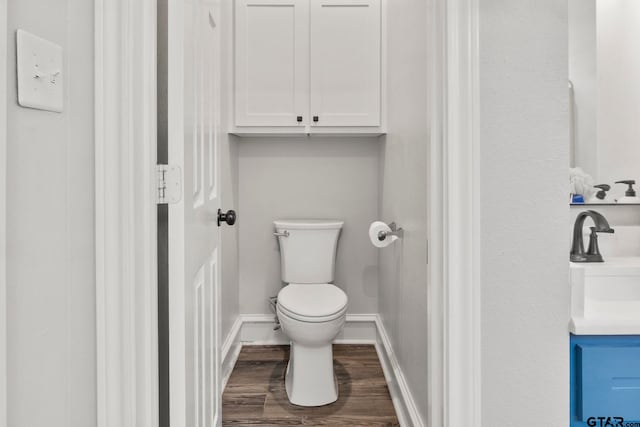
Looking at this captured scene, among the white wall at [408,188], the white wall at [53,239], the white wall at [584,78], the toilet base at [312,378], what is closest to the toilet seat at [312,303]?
the toilet base at [312,378]

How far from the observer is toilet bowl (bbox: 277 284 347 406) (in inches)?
83.9

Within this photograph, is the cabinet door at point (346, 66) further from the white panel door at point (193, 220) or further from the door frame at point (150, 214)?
the door frame at point (150, 214)

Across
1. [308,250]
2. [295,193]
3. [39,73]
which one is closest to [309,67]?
[295,193]

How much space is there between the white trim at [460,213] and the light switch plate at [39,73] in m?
0.76

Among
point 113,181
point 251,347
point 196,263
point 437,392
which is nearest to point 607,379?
point 437,392

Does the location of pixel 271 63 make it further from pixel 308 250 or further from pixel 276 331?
pixel 276 331

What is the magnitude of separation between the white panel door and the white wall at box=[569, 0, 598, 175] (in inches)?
49.3

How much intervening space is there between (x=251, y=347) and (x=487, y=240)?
2.23 meters

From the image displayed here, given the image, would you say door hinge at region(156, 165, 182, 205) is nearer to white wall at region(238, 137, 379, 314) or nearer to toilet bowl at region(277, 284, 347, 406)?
toilet bowl at region(277, 284, 347, 406)

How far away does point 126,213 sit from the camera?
919mm

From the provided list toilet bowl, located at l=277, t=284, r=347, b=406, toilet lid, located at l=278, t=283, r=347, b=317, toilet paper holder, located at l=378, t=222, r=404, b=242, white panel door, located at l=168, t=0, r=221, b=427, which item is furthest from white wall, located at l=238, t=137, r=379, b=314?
white panel door, located at l=168, t=0, r=221, b=427

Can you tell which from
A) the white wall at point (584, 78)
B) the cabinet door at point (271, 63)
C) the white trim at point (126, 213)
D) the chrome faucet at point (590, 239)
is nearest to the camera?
the white trim at point (126, 213)

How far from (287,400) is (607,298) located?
60.6 inches

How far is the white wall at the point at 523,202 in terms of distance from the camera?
1024mm
